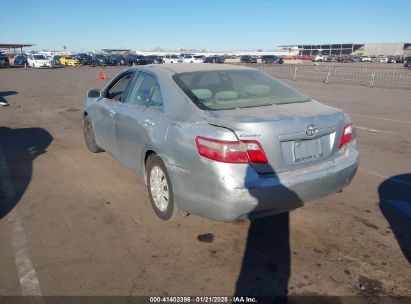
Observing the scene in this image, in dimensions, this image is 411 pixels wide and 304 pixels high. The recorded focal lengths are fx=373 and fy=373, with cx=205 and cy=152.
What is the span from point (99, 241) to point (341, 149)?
2539 mm

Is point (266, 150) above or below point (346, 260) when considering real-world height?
above

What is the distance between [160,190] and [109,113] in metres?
1.73

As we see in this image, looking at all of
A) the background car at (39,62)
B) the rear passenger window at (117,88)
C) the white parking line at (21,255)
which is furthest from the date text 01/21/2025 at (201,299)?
the background car at (39,62)

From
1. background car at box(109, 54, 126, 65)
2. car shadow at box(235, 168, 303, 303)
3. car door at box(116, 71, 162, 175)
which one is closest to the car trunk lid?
car shadow at box(235, 168, 303, 303)

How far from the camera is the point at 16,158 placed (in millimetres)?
6406

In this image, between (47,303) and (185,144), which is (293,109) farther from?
(47,303)

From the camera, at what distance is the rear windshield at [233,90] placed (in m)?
3.67

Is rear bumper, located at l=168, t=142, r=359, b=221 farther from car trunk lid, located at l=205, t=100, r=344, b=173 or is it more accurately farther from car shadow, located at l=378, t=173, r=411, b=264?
car shadow, located at l=378, t=173, r=411, b=264

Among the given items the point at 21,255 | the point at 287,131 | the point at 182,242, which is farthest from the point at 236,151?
the point at 21,255

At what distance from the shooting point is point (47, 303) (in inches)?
110

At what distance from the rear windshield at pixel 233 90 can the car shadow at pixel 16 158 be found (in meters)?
2.58

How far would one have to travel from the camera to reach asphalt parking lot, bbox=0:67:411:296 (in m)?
3.01

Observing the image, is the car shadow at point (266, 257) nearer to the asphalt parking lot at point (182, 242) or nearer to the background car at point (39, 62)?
the asphalt parking lot at point (182, 242)

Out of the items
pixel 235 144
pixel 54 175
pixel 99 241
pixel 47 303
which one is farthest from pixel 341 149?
pixel 54 175
